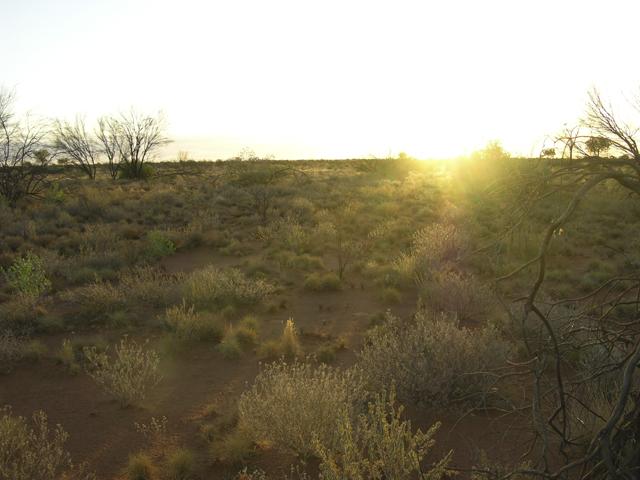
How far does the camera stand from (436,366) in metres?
4.80

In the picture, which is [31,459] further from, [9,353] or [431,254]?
[431,254]

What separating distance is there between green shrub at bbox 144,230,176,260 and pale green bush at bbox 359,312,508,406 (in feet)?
26.1

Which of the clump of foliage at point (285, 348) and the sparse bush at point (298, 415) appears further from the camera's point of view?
the clump of foliage at point (285, 348)

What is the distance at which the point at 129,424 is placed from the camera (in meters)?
4.89

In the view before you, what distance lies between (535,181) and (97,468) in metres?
4.18

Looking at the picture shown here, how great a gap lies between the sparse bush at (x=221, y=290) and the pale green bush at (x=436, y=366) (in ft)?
12.2

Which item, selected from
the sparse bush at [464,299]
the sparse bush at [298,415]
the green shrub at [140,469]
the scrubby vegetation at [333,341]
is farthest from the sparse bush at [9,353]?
the sparse bush at [464,299]

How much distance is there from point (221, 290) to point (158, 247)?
4.17 meters

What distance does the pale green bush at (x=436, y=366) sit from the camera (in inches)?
186

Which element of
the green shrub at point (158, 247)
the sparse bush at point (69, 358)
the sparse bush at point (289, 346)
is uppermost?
the green shrub at point (158, 247)

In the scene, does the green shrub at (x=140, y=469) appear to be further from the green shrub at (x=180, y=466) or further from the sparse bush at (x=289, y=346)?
the sparse bush at (x=289, y=346)

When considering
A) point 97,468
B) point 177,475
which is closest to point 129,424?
point 97,468

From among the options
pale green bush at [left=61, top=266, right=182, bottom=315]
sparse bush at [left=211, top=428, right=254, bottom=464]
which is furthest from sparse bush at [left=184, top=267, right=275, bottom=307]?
sparse bush at [left=211, top=428, right=254, bottom=464]

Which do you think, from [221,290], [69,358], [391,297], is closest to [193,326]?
[221,290]
